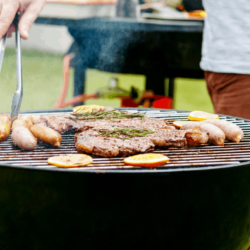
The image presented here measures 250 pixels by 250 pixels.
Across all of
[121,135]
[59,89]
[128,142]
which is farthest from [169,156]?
[59,89]

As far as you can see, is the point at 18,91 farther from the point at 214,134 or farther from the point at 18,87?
the point at 214,134

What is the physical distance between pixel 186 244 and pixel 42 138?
4.14 feet

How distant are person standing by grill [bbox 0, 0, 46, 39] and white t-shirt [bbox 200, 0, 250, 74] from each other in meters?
2.08

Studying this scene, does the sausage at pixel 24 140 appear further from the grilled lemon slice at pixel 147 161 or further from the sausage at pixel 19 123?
the grilled lemon slice at pixel 147 161

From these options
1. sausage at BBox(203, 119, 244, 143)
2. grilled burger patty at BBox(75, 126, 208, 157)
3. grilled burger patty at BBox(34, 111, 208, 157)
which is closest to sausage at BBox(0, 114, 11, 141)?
grilled burger patty at BBox(34, 111, 208, 157)

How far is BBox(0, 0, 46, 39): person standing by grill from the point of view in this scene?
2.56m

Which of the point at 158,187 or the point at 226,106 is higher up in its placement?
the point at 226,106

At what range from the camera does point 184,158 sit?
2119mm

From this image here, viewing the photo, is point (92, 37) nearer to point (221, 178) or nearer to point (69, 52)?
point (69, 52)

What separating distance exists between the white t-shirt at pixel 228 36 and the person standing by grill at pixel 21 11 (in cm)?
208

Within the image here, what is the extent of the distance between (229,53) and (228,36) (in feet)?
0.66

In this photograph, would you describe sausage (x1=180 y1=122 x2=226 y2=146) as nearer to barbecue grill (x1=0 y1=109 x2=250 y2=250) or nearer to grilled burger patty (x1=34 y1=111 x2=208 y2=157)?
grilled burger patty (x1=34 y1=111 x2=208 y2=157)

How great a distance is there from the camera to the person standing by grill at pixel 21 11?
2.56 m

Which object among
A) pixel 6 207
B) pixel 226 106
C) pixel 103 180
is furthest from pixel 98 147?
pixel 226 106
